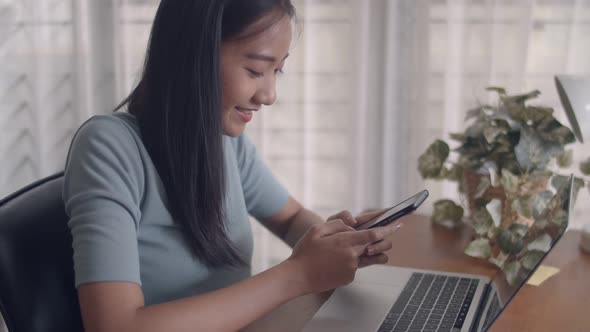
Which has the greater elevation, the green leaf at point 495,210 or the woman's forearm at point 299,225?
the green leaf at point 495,210

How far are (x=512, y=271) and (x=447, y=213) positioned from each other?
38cm

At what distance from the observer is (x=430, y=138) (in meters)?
1.97

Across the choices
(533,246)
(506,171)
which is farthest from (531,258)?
(506,171)

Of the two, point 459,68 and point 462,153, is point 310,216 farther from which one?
point 459,68

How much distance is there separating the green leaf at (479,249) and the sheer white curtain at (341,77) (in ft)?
2.62

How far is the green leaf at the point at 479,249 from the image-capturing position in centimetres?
117

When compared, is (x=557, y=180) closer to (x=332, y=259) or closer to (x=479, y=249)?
(x=479, y=249)

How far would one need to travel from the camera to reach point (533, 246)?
102 cm

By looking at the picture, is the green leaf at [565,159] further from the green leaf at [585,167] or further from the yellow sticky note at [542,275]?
the yellow sticky note at [542,275]

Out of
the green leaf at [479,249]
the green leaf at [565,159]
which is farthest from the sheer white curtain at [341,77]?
the green leaf at [479,249]

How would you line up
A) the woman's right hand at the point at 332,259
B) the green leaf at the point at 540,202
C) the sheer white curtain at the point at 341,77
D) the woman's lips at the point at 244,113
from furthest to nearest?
the sheer white curtain at the point at 341,77, the green leaf at the point at 540,202, the woman's lips at the point at 244,113, the woman's right hand at the point at 332,259

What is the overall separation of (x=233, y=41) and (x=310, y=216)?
0.46m

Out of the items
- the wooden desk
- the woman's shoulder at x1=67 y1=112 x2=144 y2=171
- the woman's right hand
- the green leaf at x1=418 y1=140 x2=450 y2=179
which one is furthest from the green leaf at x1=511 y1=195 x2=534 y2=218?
the woman's shoulder at x1=67 y1=112 x2=144 y2=171

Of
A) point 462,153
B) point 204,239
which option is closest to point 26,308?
point 204,239
